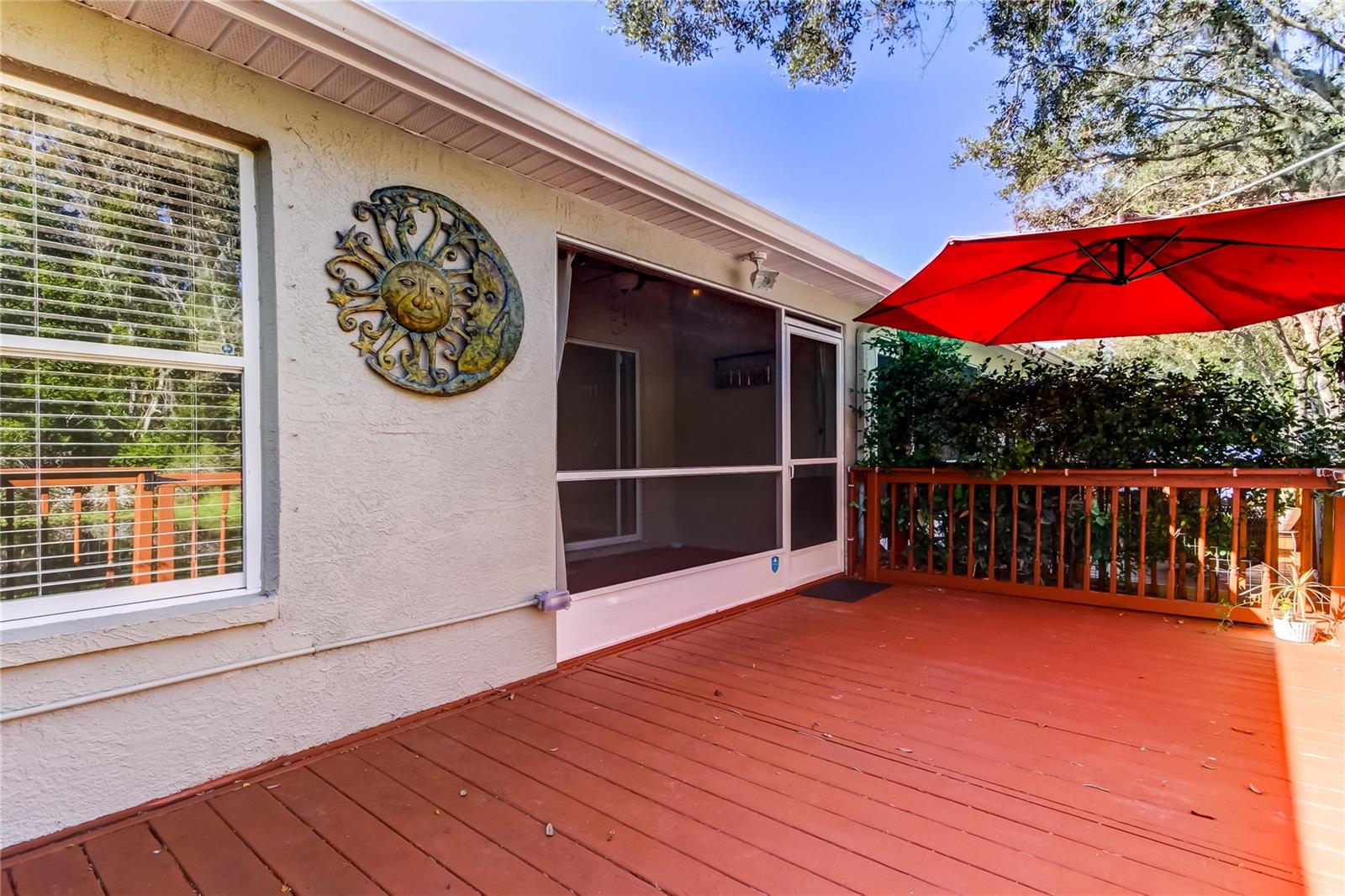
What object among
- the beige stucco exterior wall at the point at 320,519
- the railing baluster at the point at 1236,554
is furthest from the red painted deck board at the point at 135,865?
the railing baluster at the point at 1236,554

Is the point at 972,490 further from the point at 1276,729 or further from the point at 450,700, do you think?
the point at 450,700

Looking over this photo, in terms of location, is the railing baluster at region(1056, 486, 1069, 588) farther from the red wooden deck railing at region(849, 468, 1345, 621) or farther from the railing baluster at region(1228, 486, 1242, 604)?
the railing baluster at region(1228, 486, 1242, 604)

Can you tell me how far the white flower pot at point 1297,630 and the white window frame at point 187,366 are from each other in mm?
5027

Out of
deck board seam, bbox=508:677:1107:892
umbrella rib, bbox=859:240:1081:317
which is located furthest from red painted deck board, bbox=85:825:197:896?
umbrella rib, bbox=859:240:1081:317

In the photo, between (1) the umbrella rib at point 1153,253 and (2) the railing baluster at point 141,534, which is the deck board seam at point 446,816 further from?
(1) the umbrella rib at point 1153,253

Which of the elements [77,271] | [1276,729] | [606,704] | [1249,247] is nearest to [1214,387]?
[1249,247]

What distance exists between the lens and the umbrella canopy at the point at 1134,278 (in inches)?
104

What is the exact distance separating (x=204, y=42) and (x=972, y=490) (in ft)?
16.1

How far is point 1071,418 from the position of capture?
4508 millimetres

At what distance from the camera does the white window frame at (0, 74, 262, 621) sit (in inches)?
72.6

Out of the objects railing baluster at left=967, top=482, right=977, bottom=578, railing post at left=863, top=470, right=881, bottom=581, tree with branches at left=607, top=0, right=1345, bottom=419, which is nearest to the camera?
railing baluster at left=967, top=482, right=977, bottom=578

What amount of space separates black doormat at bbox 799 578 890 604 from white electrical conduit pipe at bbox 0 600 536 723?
2.64 meters

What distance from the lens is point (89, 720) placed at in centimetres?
188

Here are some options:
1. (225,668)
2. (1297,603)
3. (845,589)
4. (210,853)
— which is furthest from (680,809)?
(1297,603)
